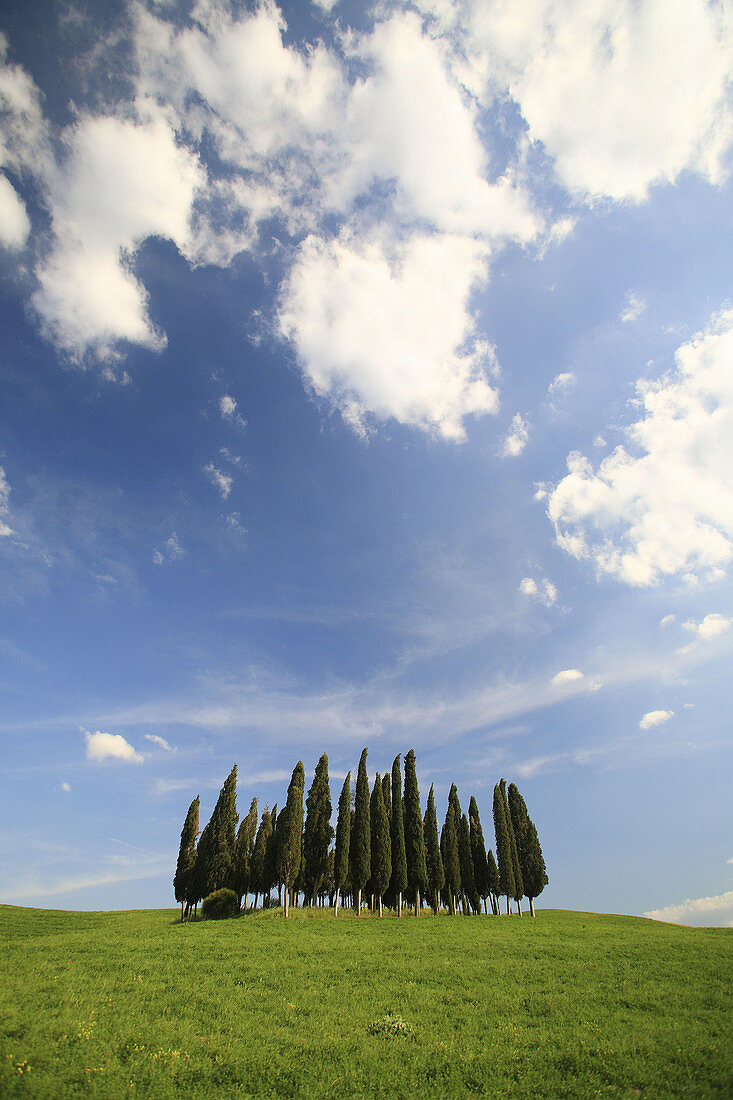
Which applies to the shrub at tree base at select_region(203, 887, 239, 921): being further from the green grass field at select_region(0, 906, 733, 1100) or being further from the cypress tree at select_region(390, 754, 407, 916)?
the green grass field at select_region(0, 906, 733, 1100)

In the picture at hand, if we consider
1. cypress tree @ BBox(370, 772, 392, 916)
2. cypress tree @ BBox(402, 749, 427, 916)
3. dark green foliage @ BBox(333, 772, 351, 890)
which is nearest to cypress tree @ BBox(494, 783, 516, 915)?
cypress tree @ BBox(402, 749, 427, 916)

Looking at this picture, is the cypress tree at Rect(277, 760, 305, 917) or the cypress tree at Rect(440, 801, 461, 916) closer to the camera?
the cypress tree at Rect(277, 760, 305, 917)

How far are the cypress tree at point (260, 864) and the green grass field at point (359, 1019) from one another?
96.0 feet

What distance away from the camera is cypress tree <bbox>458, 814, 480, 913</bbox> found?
5259 centimetres

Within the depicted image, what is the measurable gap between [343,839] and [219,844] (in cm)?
1193

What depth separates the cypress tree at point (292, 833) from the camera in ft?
142

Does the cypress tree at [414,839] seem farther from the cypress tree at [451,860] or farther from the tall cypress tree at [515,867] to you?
the tall cypress tree at [515,867]

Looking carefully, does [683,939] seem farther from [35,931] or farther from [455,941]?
[35,931]

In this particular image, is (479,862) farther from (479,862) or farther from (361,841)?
(361,841)

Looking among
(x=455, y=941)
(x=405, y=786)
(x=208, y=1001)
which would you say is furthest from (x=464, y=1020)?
(x=405, y=786)

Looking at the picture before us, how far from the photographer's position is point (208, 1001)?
17031mm

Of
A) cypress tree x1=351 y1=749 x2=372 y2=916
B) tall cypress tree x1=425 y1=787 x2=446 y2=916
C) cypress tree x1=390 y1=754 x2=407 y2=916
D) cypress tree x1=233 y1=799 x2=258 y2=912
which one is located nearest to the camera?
cypress tree x1=351 y1=749 x2=372 y2=916

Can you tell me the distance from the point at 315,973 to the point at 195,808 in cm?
3351

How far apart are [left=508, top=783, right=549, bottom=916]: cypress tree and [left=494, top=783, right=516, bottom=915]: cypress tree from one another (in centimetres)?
162
